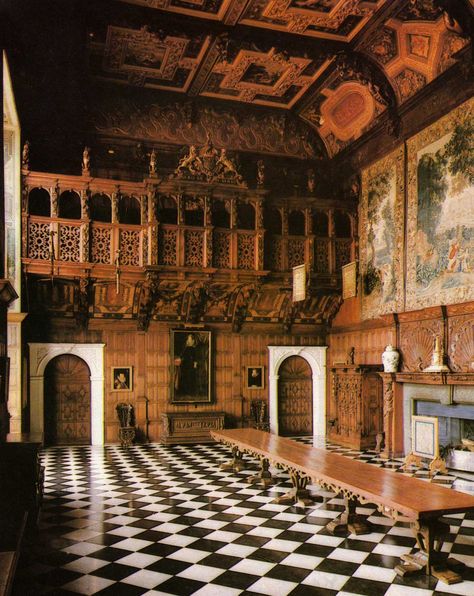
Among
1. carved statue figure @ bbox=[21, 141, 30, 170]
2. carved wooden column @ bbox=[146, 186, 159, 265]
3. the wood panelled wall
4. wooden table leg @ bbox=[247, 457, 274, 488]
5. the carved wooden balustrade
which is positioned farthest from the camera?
the wood panelled wall

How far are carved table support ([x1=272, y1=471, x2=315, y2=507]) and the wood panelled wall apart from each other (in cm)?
617

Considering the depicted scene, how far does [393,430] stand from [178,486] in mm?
4698

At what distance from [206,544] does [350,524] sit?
1612mm

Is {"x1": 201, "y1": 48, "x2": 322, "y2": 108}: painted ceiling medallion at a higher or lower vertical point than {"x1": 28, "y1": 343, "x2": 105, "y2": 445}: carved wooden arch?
higher

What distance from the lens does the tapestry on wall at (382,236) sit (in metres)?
11.5

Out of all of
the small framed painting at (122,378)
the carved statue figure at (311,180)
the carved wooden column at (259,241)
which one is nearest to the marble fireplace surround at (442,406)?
the carved wooden column at (259,241)

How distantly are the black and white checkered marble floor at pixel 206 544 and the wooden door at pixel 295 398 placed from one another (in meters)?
5.51

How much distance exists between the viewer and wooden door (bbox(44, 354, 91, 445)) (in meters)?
12.7

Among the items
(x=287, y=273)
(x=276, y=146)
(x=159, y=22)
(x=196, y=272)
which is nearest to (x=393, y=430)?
(x=287, y=273)

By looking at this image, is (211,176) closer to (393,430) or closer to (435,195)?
(435,195)

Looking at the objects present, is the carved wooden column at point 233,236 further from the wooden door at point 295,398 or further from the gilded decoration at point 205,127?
the wooden door at point 295,398

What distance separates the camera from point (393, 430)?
1091 centimetres

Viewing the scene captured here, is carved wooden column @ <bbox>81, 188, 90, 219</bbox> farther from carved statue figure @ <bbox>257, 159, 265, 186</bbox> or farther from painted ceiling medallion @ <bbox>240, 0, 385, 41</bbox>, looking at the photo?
painted ceiling medallion @ <bbox>240, 0, 385, 41</bbox>

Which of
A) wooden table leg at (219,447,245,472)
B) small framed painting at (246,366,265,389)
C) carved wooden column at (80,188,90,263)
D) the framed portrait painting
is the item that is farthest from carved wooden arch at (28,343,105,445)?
wooden table leg at (219,447,245,472)
